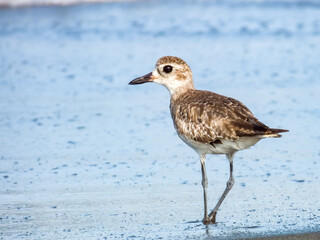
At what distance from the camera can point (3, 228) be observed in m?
6.23

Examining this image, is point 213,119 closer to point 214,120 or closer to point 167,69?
point 214,120

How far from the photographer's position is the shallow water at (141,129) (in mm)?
6523

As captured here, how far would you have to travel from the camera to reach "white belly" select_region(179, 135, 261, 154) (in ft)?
21.0

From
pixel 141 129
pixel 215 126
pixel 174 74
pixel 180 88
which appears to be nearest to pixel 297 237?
pixel 215 126

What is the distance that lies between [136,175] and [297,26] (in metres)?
8.78

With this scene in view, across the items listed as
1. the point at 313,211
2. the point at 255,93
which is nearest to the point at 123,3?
the point at 255,93

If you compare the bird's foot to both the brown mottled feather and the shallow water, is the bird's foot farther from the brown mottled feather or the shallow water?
the brown mottled feather

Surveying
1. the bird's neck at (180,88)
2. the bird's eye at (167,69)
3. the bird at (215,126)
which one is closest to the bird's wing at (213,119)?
the bird at (215,126)

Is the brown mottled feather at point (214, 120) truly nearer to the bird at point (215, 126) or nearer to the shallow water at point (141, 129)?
the bird at point (215, 126)

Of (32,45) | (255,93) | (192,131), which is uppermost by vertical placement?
(32,45)

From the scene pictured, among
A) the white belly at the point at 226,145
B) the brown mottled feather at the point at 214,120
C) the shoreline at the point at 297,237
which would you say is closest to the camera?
the shoreline at the point at 297,237

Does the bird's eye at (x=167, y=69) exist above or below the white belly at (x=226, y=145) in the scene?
above

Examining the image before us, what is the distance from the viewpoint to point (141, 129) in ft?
30.5

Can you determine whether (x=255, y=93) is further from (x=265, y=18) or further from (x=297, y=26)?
(x=265, y=18)
